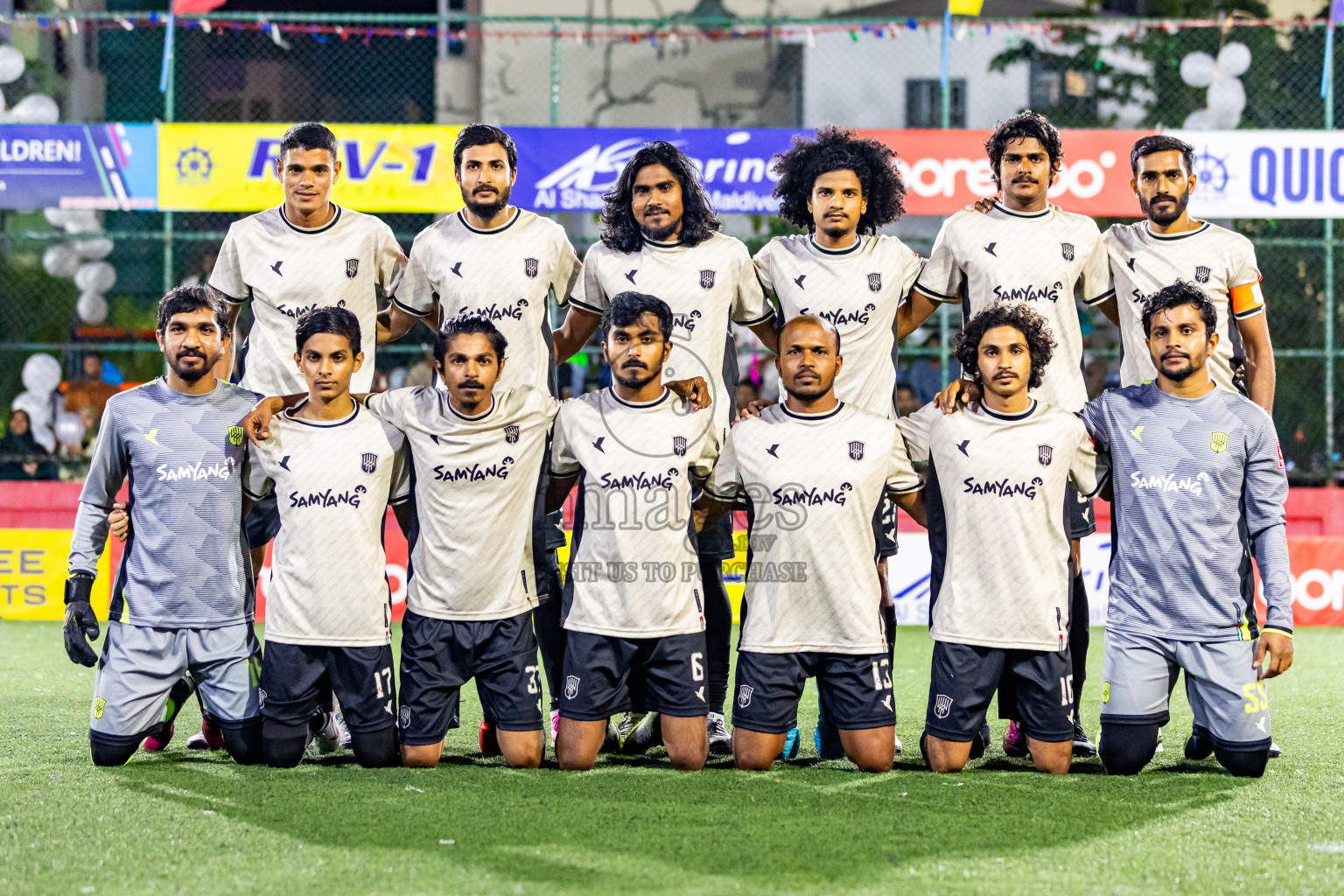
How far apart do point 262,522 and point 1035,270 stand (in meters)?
2.97

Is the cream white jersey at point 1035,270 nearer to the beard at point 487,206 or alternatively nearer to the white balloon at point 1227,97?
the beard at point 487,206

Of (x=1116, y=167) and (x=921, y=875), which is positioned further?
(x=1116, y=167)

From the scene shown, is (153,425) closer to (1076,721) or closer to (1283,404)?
(1076,721)

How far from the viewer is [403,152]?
1005 cm

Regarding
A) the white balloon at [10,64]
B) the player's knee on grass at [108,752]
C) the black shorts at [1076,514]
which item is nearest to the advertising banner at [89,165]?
the white balloon at [10,64]

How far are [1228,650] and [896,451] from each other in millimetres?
1246

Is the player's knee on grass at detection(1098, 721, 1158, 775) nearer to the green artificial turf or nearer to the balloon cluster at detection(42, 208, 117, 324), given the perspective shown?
the green artificial turf

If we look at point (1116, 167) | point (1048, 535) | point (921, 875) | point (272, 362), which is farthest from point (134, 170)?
point (921, 875)

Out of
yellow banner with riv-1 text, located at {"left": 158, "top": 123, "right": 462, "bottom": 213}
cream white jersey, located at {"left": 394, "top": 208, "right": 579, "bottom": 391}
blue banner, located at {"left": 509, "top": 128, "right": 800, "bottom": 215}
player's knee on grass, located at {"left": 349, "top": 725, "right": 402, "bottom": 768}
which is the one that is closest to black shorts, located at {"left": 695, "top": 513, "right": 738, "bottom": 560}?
cream white jersey, located at {"left": 394, "top": 208, "right": 579, "bottom": 391}

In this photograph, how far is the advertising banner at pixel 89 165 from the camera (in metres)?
9.92

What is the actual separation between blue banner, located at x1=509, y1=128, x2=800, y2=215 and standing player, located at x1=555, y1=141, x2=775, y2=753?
495 cm

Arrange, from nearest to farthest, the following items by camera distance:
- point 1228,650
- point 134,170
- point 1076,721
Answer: point 1228,650 < point 1076,721 < point 134,170

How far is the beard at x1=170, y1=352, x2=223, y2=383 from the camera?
4773 mm

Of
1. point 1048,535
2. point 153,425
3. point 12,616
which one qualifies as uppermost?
point 153,425
